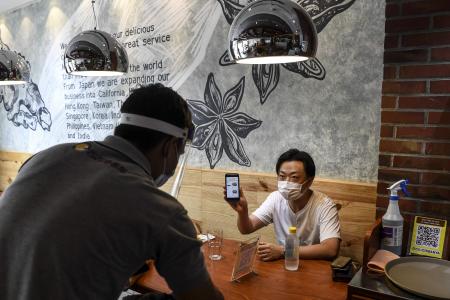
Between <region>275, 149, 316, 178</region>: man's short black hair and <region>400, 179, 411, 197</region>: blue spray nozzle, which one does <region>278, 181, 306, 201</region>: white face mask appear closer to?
<region>275, 149, 316, 178</region>: man's short black hair

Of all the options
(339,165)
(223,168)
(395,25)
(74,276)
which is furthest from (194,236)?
(223,168)

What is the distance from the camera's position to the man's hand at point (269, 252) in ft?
5.57

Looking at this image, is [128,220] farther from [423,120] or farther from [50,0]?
[50,0]

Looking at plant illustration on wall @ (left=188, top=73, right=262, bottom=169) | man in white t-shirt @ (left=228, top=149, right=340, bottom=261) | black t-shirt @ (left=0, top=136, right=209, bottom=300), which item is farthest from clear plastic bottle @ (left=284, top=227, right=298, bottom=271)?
plant illustration on wall @ (left=188, top=73, right=262, bottom=169)

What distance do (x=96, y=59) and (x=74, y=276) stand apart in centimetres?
138

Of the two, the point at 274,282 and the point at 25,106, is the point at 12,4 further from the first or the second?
the point at 274,282

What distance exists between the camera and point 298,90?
8.16 ft

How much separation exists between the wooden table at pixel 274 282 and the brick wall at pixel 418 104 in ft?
1.91

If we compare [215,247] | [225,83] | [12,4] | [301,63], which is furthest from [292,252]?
[12,4]

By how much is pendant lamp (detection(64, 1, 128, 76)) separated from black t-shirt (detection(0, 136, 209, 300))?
1092 millimetres

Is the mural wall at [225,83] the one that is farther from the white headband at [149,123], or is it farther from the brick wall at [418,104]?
the white headband at [149,123]

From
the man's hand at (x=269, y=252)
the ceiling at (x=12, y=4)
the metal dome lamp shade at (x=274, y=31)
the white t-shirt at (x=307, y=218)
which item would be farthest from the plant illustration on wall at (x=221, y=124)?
the ceiling at (x=12, y=4)

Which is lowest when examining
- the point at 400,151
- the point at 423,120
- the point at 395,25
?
the point at 400,151

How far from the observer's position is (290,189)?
202 centimetres
